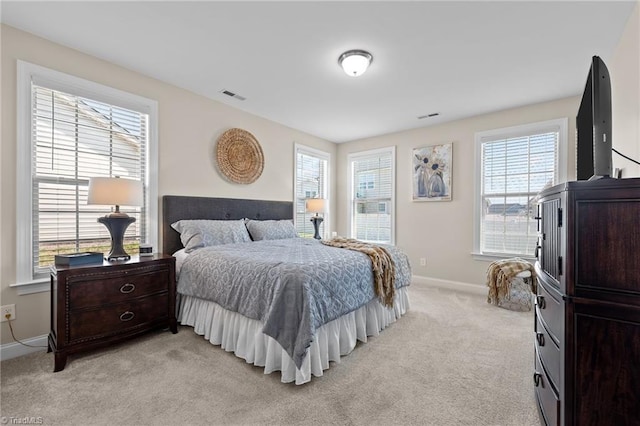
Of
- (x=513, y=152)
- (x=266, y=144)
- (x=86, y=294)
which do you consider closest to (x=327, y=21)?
(x=266, y=144)

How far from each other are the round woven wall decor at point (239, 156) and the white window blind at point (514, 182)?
3.24 meters

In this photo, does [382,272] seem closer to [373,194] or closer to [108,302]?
[108,302]

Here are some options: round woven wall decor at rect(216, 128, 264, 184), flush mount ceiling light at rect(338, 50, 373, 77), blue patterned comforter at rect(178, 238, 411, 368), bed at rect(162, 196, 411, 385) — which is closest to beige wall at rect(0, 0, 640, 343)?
round woven wall decor at rect(216, 128, 264, 184)

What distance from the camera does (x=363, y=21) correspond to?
2143 millimetres

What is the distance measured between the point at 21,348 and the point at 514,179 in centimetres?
543

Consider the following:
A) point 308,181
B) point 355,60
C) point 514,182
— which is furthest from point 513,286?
point 308,181

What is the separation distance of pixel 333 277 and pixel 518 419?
131cm

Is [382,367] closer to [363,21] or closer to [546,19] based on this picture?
[363,21]

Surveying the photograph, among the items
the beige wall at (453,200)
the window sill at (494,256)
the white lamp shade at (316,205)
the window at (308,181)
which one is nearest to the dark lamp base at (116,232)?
the white lamp shade at (316,205)

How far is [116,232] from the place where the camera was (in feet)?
8.15

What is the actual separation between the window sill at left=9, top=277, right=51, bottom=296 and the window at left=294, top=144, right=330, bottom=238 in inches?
125

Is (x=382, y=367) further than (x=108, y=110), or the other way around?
(x=108, y=110)

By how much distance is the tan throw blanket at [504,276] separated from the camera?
11.2ft

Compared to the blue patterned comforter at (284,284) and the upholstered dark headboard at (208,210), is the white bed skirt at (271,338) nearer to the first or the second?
the blue patterned comforter at (284,284)
